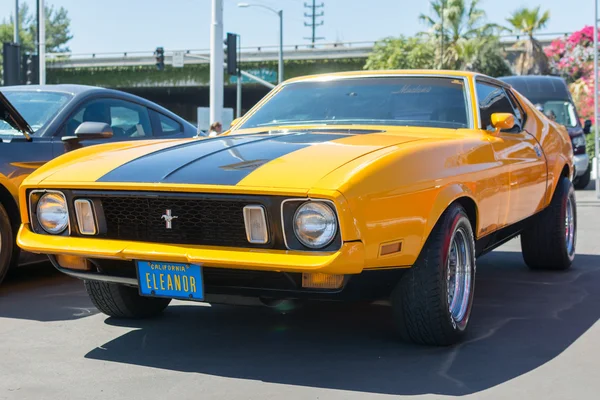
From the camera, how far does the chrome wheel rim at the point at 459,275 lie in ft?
13.9

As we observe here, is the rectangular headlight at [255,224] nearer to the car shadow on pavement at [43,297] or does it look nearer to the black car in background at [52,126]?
the car shadow on pavement at [43,297]

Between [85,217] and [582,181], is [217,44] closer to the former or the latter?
[582,181]

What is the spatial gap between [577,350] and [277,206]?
1.73m

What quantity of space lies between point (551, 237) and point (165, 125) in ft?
11.0

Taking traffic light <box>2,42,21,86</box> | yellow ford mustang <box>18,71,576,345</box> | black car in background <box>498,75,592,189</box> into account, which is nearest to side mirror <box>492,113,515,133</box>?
yellow ford mustang <box>18,71,576,345</box>

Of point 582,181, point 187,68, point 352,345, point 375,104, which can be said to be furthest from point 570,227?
point 187,68

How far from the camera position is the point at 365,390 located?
346 centimetres

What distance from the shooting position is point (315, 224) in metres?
3.48

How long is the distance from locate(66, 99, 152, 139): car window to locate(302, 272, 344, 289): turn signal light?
3.35 m

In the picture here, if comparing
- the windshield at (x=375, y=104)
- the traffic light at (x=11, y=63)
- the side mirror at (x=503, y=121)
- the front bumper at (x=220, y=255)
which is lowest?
the front bumper at (x=220, y=255)

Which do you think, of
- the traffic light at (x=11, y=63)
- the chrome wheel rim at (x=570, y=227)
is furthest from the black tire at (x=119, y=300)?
the traffic light at (x=11, y=63)

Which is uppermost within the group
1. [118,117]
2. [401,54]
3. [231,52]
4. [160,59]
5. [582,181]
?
[401,54]

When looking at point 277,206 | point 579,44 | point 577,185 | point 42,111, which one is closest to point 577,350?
point 277,206

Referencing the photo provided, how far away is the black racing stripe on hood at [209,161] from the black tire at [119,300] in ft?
2.90
